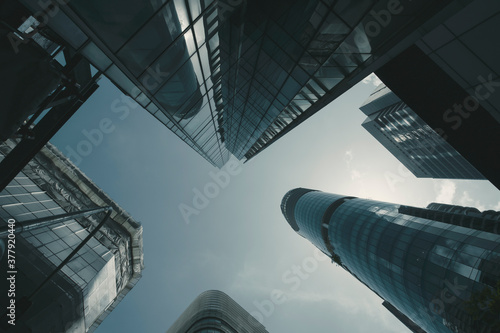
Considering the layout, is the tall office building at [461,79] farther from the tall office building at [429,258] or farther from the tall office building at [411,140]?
the tall office building at [411,140]

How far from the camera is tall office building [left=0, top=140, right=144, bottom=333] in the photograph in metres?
11.9

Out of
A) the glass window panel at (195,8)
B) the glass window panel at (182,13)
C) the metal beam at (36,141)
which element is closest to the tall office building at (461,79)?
the glass window panel at (195,8)

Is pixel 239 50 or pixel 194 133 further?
pixel 194 133

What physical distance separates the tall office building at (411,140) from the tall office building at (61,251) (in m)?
73.0

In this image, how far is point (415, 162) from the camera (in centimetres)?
8538

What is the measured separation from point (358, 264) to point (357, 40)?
178 feet

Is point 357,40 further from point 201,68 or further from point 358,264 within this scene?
point 358,264

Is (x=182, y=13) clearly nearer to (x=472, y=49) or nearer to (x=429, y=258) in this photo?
(x=472, y=49)

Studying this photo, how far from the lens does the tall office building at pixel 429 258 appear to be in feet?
83.4

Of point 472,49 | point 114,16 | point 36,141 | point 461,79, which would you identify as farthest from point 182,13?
point 461,79

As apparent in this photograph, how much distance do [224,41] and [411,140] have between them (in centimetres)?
8358

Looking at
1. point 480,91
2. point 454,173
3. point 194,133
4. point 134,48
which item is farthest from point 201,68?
point 454,173

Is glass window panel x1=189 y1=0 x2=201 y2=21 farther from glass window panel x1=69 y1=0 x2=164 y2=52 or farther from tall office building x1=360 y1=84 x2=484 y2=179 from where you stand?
tall office building x1=360 y1=84 x2=484 y2=179

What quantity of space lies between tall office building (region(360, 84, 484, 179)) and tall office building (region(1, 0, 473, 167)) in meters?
65.5
